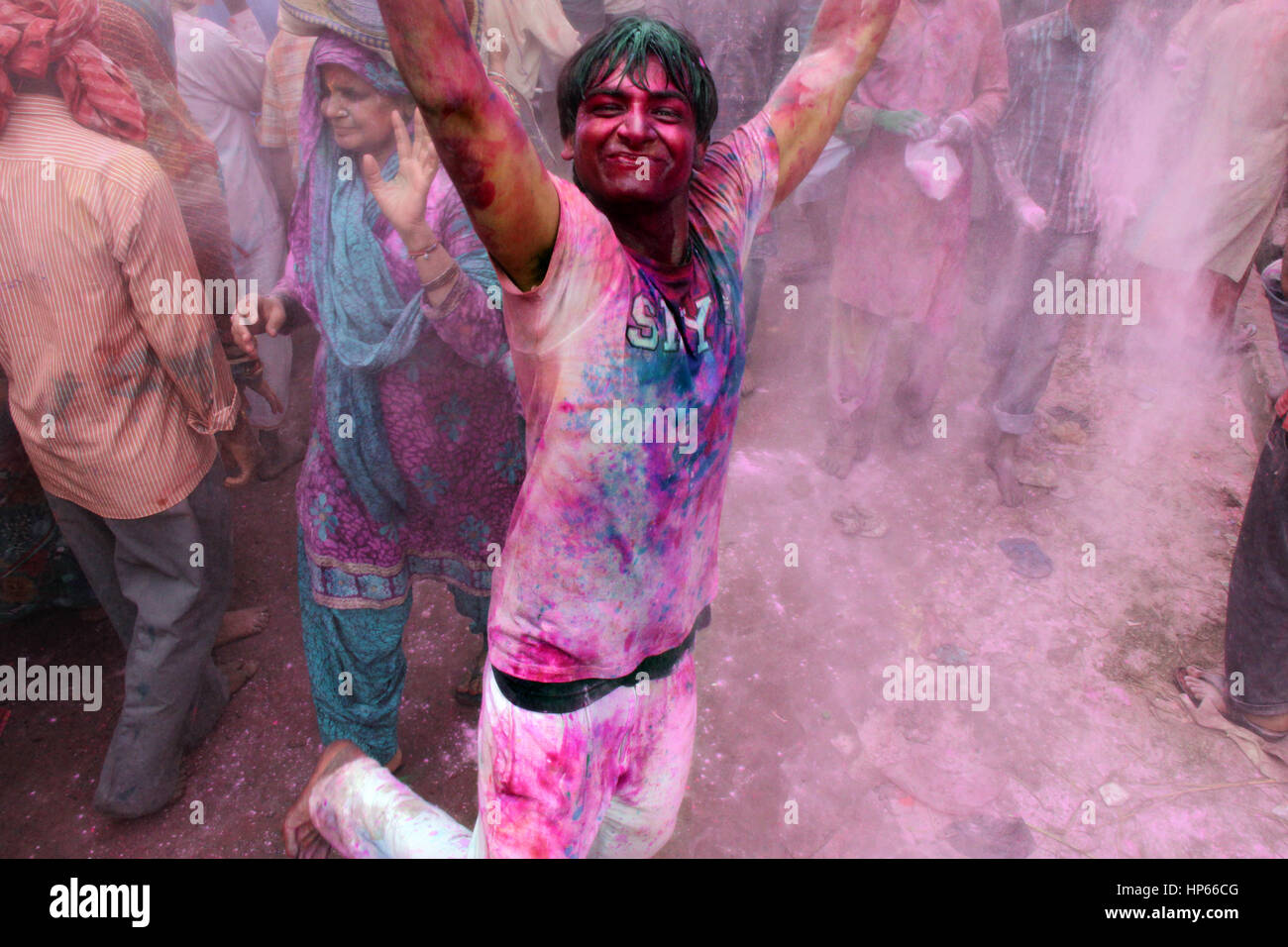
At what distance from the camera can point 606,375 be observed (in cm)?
138

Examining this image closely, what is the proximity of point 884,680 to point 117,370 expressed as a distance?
2978 millimetres

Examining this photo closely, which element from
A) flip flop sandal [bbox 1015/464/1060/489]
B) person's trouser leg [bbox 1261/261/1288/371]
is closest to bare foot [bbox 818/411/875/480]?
flip flop sandal [bbox 1015/464/1060/489]

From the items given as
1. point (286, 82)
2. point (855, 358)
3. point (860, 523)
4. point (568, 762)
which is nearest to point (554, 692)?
point (568, 762)

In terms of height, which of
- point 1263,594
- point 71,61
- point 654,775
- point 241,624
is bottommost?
point 241,624

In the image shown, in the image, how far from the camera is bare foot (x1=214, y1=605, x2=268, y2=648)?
11.3 feet

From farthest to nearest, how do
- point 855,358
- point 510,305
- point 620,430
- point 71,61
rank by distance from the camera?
1. point 855,358
2. point 71,61
3. point 620,430
4. point 510,305

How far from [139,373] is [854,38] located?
2.21 metres

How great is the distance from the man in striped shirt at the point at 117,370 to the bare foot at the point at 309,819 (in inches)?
32.0

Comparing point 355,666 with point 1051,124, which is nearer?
point 355,666

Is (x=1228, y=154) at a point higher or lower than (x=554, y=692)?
higher

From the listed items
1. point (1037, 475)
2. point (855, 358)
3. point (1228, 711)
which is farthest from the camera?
point (1037, 475)

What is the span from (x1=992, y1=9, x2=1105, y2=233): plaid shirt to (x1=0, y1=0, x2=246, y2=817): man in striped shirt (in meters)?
3.70

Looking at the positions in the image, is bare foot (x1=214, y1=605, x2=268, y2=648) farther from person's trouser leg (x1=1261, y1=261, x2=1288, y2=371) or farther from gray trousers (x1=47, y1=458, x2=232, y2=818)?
person's trouser leg (x1=1261, y1=261, x2=1288, y2=371)

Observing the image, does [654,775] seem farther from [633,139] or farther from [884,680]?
[884,680]
